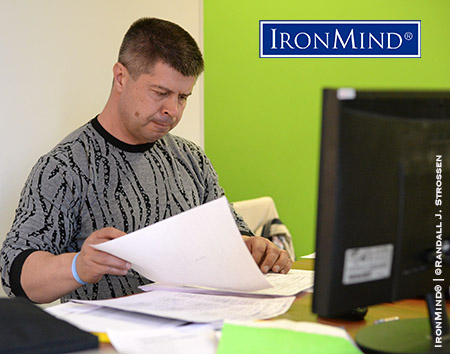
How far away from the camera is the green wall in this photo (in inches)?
173

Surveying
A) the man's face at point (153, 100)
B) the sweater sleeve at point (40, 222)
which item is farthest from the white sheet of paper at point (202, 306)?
the man's face at point (153, 100)

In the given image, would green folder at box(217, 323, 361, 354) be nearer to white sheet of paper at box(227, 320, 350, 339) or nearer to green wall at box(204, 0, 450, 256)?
white sheet of paper at box(227, 320, 350, 339)

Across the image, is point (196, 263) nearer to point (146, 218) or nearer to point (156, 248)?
point (156, 248)

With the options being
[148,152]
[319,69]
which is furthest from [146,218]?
[319,69]

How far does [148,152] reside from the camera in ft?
6.63

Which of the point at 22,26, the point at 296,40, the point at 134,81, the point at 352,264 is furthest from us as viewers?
the point at 296,40

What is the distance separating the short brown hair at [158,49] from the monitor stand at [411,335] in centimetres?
100

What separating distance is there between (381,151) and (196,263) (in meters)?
0.47

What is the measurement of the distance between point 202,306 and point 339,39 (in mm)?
3443

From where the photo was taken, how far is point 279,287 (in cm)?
147

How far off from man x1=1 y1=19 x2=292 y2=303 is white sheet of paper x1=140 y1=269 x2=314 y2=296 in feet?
0.18

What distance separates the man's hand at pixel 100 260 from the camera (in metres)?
1.37

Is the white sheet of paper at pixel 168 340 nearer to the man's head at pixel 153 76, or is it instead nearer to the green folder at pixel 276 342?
the green folder at pixel 276 342

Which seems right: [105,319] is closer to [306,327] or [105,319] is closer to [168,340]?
[168,340]
